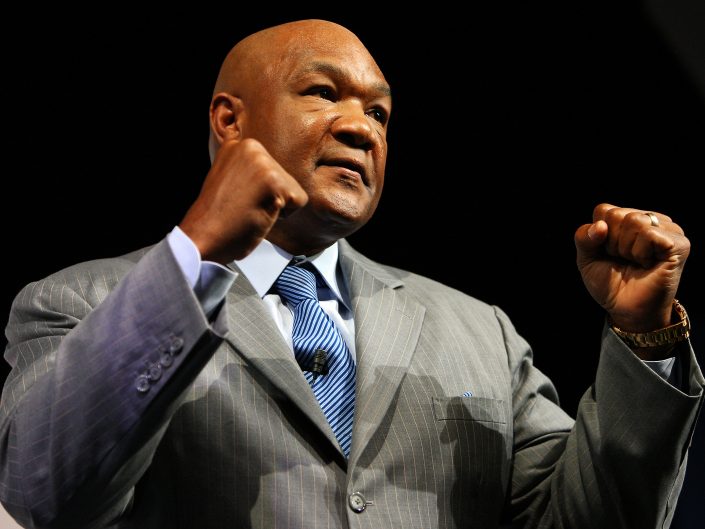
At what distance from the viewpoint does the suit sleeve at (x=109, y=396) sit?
1.08 m

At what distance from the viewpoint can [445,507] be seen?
146cm

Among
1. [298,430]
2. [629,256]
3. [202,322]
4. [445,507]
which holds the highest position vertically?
[629,256]

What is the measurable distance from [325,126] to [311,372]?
44 cm

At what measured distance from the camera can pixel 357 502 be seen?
135 centimetres

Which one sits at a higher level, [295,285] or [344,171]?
[344,171]

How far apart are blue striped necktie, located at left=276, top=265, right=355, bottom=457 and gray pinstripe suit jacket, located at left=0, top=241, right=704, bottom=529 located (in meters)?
0.03

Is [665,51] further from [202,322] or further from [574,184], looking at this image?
[202,322]

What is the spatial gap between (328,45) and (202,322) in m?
0.83

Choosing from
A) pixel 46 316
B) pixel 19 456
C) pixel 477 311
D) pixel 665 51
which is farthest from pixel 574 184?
pixel 19 456

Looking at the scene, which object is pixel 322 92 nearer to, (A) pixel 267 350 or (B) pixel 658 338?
(A) pixel 267 350

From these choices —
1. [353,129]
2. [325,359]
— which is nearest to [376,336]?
[325,359]

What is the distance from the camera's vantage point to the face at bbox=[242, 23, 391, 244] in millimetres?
1601

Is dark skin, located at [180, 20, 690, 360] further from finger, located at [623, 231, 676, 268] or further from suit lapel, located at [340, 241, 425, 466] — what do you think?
suit lapel, located at [340, 241, 425, 466]

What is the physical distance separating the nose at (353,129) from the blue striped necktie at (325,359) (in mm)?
280
